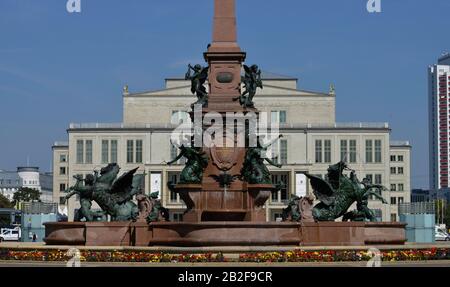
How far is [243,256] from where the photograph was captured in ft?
77.6

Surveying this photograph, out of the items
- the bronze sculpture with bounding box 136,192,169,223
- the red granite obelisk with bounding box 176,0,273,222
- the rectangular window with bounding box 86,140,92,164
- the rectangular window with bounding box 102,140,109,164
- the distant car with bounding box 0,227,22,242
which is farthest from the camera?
the rectangular window with bounding box 102,140,109,164

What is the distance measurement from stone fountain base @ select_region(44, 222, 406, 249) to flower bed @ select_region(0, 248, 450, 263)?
122 inches

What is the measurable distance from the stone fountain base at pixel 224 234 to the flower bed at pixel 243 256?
3100 millimetres

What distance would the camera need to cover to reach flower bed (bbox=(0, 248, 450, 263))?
77.5 feet

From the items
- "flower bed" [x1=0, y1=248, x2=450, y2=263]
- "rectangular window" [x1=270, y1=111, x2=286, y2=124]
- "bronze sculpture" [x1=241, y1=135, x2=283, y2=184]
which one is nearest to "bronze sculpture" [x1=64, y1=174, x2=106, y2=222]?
"bronze sculpture" [x1=241, y1=135, x2=283, y2=184]

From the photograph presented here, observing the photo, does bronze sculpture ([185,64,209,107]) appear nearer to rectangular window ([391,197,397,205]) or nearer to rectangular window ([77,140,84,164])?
rectangular window ([77,140,84,164])

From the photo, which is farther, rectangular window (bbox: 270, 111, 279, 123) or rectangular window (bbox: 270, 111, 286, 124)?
rectangular window (bbox: 270, 111, 286, 124)

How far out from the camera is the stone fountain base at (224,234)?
27.6 metres

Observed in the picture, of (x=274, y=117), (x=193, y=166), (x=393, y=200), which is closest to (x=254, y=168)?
(x=193, y=166)

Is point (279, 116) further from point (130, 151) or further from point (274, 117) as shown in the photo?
point (130, 151)

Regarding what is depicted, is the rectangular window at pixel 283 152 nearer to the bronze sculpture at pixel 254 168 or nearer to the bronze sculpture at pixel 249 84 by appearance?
the bronze sculpture at pixel 249 84

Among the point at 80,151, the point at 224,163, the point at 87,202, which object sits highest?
the point at 80,151

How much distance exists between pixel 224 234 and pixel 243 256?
3.96 m
